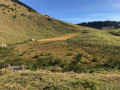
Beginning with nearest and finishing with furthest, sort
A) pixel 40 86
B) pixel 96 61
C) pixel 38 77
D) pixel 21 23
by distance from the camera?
pixel 40 86
pixel 38 77
pixel 96 61
pixel 21 23

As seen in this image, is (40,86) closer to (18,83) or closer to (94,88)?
(18,83)

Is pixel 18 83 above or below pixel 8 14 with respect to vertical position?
below

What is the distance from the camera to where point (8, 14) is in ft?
118

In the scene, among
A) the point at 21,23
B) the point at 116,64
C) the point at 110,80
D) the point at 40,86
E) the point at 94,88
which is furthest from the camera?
the point at 21,23

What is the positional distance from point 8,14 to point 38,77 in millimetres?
37059

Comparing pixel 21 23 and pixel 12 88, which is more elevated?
pixel 21 23

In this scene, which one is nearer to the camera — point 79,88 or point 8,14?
point 79,88

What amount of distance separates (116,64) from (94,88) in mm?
5791

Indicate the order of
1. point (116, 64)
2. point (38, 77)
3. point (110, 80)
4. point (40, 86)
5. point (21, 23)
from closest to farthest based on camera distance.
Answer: point (40, 86)
point (110, 80)
point (38, 77)
point (116, 64)
point (21, 23)

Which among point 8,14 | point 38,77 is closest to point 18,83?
point 38,77

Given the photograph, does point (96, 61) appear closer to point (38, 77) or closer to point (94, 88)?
point (94, 88)

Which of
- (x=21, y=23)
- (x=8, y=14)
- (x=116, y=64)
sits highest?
(x=8, y=14)

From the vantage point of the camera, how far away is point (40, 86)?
519 centimetres

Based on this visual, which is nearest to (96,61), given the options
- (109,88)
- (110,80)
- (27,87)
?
(110,80)
